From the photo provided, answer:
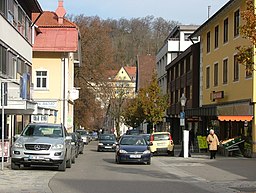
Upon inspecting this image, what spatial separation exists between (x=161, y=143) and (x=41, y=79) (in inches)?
713

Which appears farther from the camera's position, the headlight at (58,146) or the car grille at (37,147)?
the headlight at (58,146)

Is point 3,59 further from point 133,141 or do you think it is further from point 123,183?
point 123,183

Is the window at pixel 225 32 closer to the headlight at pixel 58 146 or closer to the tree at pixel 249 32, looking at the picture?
the headlight at pixel 58 146

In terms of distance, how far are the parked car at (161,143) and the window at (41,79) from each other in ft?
57.5

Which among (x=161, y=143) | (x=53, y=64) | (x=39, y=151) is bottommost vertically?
(x=161, y=143)

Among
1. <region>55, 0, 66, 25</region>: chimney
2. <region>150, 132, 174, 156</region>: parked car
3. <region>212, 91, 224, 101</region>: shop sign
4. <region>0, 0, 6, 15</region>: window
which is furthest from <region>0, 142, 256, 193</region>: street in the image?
<region>55, 0, 66, 25</region>: chimney

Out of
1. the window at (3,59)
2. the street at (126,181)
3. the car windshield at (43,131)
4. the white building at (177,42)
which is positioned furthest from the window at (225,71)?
the white building at (177,42)

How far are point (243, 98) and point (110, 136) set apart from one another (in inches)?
637

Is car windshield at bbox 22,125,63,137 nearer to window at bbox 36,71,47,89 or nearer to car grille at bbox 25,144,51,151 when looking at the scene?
car grille at bbox 25,144,51,151

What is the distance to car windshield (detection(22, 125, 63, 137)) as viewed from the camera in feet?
72.2

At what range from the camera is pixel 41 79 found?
50.8 m

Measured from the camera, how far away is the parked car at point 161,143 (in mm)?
36156

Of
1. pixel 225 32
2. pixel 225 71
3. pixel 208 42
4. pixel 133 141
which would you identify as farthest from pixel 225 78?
pixel 133 141

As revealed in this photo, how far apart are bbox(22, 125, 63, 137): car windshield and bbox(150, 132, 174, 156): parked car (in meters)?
14.4
